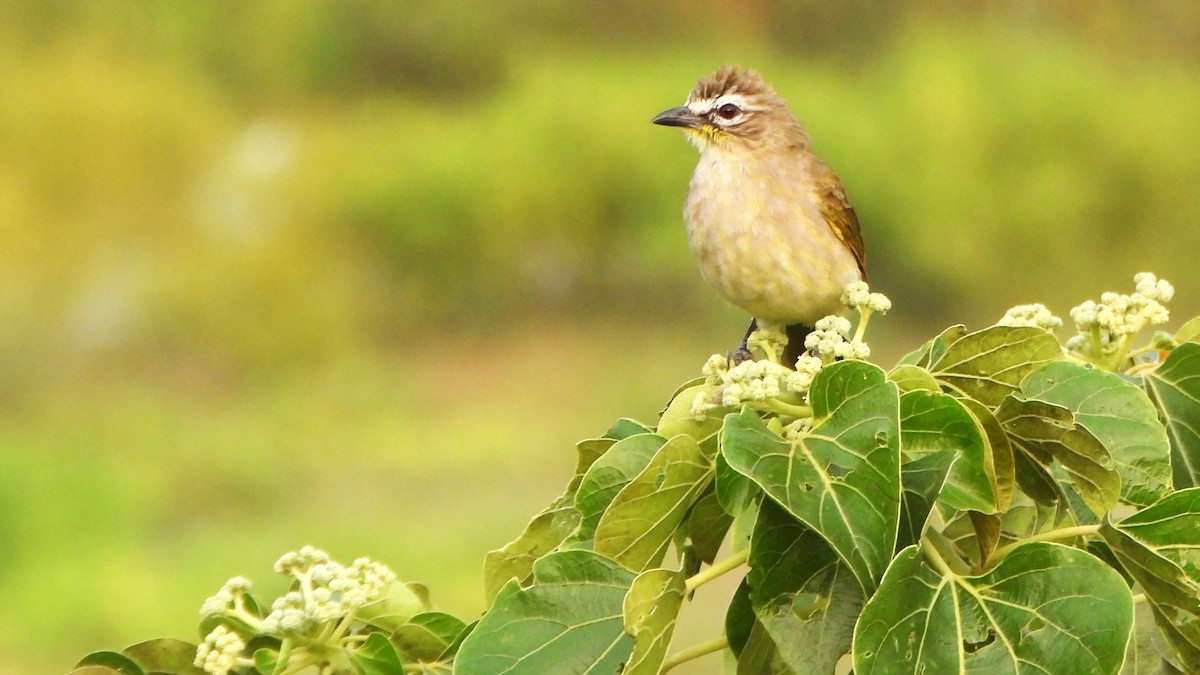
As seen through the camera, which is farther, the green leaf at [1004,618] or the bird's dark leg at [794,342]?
the bird's dark leg at [794,342]

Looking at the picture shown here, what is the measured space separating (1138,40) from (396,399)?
2656 millimetres

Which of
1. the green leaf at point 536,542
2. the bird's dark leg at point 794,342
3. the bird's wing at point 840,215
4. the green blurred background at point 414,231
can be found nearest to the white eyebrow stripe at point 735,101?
the bird's wing at point 840,215

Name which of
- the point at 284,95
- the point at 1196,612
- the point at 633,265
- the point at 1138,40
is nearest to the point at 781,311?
the point at 1196,612

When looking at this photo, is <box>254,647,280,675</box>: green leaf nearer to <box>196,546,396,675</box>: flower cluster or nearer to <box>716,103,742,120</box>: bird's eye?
<box>196,546,396,675</box>: flower cluster

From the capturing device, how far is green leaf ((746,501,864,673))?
0.64 metres

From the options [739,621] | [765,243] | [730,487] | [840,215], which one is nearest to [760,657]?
[739,621]

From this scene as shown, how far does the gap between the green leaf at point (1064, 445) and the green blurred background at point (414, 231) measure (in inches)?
109

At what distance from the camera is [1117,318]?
2.54ft

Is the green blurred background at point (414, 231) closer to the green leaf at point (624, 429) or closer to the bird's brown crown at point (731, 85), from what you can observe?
the bird's brown crown at point (731, 85)

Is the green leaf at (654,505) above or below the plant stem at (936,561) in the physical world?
above

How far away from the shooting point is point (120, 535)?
11.2ft

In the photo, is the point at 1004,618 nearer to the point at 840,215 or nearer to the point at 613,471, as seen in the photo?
the point at 613,471

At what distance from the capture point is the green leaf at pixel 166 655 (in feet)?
2.40

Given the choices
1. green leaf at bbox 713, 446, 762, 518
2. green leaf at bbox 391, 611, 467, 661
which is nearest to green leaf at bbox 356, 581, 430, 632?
green leaf at bbox 391, 611, 467, 661
